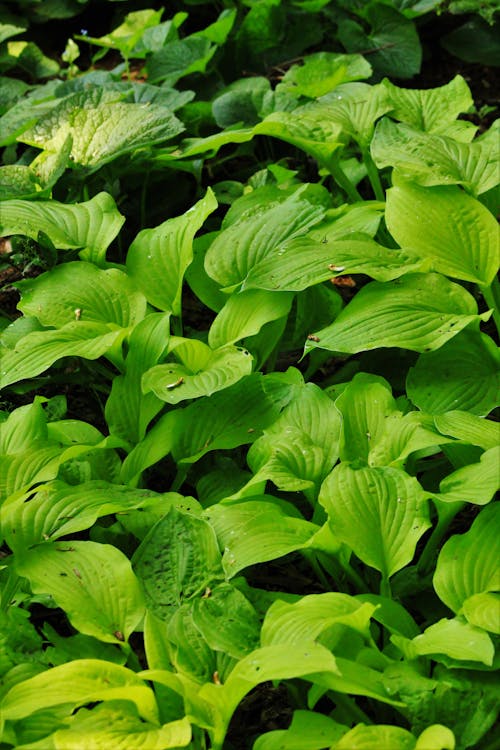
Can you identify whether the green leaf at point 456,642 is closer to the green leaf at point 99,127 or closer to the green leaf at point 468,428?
the green leaf at point 468,428

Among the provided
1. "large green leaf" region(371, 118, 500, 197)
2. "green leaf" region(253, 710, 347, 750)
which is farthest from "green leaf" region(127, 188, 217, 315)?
"green leaf" region(253, 710, 347, 750)

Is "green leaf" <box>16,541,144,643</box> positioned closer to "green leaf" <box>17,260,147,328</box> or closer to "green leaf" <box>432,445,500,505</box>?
"green leaf" <box>432,445,500,505</box>

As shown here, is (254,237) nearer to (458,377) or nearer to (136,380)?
(136,380)

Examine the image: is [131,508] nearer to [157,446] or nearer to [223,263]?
[157,446]

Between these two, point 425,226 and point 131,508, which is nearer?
point 131,508

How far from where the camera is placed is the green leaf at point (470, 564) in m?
1.65

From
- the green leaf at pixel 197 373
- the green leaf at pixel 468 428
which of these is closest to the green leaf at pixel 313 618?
the green leaf at pixel 468 428

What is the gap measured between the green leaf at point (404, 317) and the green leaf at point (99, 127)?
1.03m

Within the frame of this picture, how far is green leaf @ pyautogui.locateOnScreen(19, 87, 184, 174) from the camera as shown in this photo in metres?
2.84

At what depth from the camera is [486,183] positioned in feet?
8.14

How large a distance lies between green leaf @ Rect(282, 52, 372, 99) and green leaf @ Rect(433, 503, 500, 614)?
6.23 ft

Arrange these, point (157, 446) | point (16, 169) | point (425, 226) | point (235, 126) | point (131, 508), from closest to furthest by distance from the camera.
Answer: point (131, 508) < point (157, 446) < point (425, 226) < point (16, 169) < point (235, 126)

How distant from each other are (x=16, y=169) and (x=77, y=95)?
0.39 metres

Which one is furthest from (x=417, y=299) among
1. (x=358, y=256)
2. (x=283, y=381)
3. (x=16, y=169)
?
(x=16, y=169)
